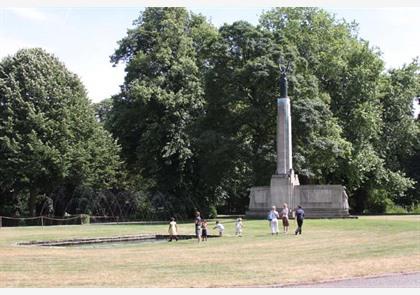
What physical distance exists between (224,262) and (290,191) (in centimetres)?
A: 2633

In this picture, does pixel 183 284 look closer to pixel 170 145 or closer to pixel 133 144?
pixel 170 145

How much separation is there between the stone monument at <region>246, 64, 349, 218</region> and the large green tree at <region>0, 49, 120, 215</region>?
52.5 feet

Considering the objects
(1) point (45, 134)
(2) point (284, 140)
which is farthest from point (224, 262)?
(1) point (45, 134)

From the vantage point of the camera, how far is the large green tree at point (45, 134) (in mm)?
49344

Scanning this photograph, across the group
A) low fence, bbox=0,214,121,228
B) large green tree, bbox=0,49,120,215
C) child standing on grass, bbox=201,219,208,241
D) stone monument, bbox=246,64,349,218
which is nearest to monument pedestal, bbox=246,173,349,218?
stone monument, bbox=246,64,349,218

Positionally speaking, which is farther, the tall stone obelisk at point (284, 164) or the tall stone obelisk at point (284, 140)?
the tall stone obelisk at point (284, 140)

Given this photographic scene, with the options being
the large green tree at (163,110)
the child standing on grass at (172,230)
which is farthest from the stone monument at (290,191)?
the child standing on grass at (172,230)

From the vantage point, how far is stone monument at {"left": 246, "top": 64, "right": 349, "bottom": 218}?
1768 inches

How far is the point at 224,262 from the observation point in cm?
1898

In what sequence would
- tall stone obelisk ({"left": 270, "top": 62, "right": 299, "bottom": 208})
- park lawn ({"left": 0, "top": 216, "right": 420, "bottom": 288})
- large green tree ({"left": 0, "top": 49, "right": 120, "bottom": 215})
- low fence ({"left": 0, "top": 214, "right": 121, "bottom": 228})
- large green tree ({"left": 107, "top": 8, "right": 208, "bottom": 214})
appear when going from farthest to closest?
large green tree ({"left": 107, "top": 8, "right": 208, "bottom": 214})
low fence ({"left": 0, "top": 214, "right": 121, "bottom": 228})
large green tree ({"left": 0, "top": 49, "right": 120, "bottom": 215})
tall stone obelisk ({"left": 270, "top": 62, "right": 299, "bottom": 208})
park lawn ({"left": 0, "top": 216, "right": 420, "bottom": 288})

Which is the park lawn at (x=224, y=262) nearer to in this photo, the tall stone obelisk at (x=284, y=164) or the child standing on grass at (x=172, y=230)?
the child standing on grass at (x=172, y=230)

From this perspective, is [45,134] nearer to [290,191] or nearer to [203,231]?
[290,191]

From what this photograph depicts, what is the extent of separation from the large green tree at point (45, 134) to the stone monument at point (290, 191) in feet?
52.5

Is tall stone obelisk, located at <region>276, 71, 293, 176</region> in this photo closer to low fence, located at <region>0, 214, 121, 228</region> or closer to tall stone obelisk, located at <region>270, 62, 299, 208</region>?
tall stone obelisk, located at <region>270, 62, 299, 208</region>
